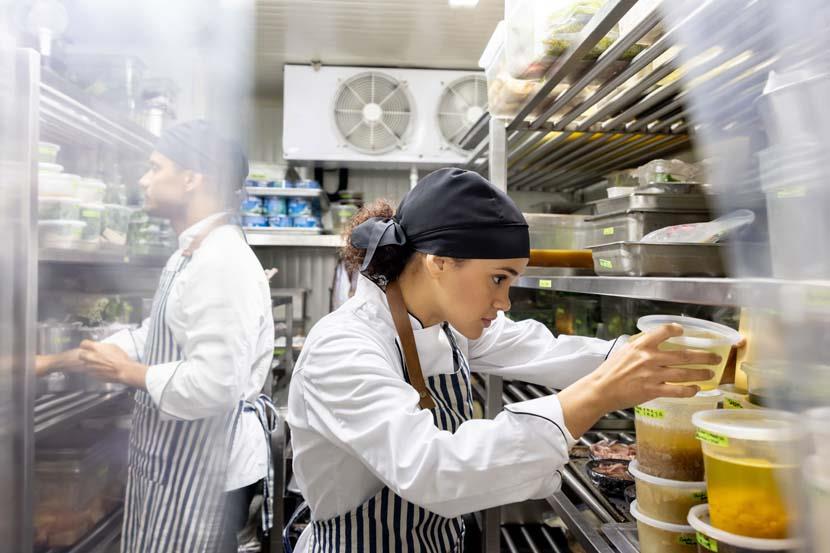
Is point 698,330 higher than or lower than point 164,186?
lower

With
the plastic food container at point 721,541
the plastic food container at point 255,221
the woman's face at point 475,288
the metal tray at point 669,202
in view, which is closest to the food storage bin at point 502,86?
the metal tray at point 669,202

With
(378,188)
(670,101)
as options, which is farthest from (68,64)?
(378,188)

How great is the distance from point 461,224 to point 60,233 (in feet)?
2.68

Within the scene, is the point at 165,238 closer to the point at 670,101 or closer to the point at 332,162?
the point at 670,101

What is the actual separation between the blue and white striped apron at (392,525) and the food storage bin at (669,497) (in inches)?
18.4

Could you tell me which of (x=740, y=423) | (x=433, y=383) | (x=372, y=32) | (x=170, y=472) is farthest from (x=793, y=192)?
(x=372, y=32)

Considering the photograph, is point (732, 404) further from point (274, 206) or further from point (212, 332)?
point (274, 206)

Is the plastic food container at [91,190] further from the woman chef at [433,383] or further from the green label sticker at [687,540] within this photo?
the green label sticker at [687,540]

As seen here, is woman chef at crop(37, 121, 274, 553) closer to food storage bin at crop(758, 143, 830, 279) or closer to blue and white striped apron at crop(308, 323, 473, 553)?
blue and white striped apron at crop(308, 323, 473, 553)

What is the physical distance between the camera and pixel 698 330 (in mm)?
937

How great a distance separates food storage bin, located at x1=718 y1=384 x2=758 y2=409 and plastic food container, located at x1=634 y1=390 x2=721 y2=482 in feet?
0.10

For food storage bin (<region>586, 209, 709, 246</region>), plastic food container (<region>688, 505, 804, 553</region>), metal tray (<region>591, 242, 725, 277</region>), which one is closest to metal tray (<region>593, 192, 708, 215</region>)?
food storage bin (<region>586, 209, 709, 246</region>)

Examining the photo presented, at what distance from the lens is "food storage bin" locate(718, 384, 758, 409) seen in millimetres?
963

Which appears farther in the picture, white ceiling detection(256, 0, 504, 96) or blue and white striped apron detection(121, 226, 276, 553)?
white ceiling detection(256, 0, 504, 96)
